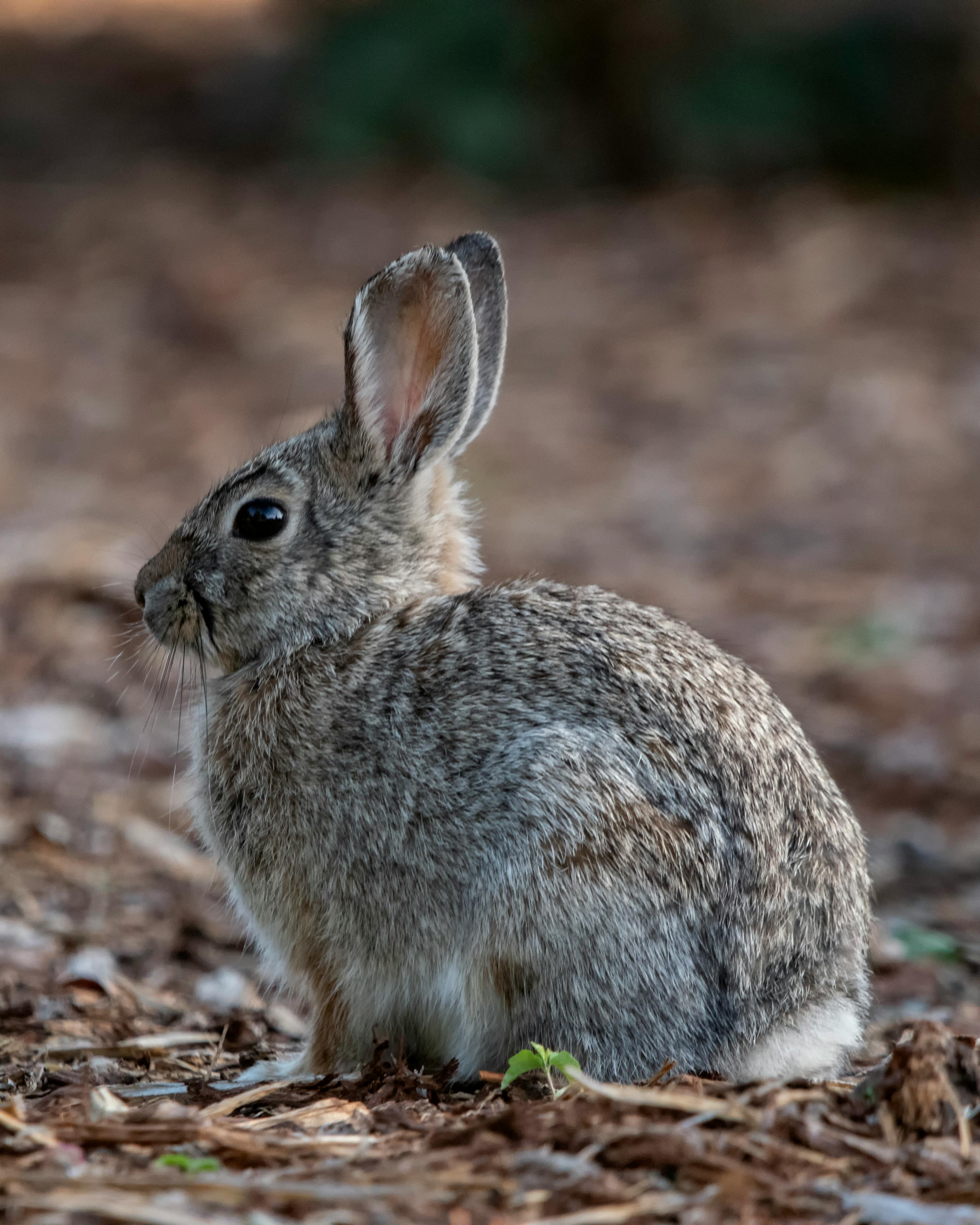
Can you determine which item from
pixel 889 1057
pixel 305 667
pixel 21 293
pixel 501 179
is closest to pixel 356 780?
pixel 305 667

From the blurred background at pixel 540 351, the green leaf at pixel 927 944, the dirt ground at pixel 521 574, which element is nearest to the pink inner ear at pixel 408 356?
the dirt ground at pixel 521 574

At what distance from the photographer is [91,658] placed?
8992 millimetres

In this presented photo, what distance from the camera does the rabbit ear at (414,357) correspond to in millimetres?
5039

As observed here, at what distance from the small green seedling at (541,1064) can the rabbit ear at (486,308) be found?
221cm

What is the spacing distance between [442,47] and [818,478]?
339 inches

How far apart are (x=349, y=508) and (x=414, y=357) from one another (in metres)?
0.53

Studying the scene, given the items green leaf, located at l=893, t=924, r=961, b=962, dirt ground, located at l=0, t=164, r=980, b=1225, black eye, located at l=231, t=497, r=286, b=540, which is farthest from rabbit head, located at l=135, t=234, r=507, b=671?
green leaf, located at l=893, t=924, r=961, b=962

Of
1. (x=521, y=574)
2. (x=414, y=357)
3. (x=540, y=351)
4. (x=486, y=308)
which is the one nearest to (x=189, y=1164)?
(x=414, y=357)

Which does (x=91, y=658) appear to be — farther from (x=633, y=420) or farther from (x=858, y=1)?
(x=858, y=1)

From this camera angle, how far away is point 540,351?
1488 centimetres

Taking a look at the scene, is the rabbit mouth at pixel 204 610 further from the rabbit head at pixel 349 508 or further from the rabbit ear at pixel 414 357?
the rabbit ear at pixel 414 357

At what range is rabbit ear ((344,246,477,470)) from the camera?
16.5 feet

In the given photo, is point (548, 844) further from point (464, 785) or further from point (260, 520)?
point (260, 520)

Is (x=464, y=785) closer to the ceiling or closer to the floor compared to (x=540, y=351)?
closer to the floor
